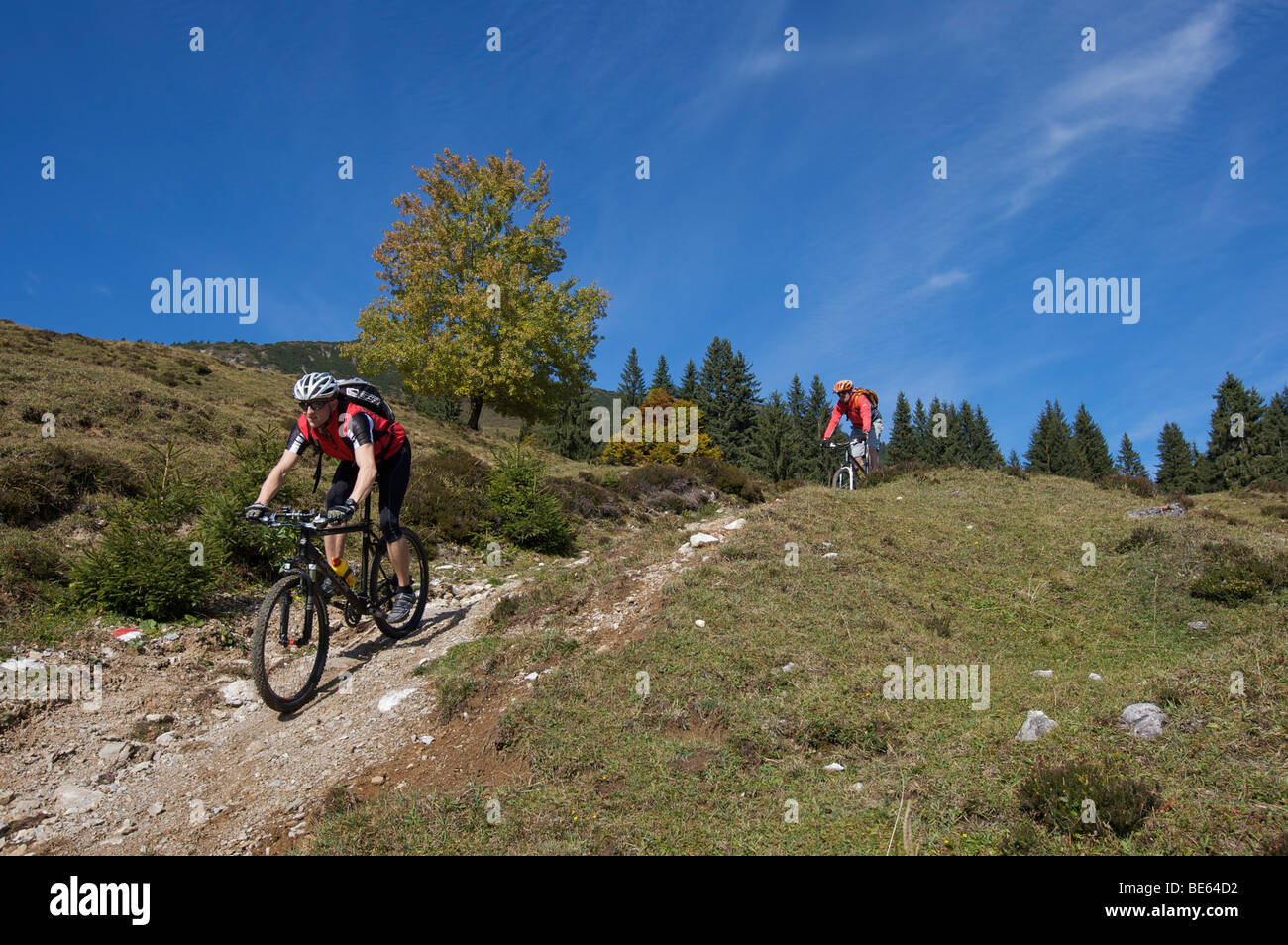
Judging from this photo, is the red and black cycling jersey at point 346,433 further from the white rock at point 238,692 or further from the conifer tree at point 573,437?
the conifer tree at point 573,437

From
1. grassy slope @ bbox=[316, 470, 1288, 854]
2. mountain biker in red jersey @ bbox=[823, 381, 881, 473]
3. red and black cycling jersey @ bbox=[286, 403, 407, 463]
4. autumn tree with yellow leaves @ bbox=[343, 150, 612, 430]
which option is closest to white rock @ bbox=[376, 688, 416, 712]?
grassy slope @ bbox=[316, 470, 1288, 854]

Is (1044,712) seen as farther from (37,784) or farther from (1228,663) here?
(37,784)

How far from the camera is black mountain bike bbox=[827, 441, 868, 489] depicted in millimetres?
15555

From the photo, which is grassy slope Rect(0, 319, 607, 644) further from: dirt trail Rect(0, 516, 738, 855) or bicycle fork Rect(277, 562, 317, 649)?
bicycle fork Rect(277, 562, 317, 649)

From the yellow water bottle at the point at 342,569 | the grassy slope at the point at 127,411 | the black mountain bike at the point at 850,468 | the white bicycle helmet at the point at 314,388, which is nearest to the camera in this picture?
the white bicycle helmet at the point at 314,388

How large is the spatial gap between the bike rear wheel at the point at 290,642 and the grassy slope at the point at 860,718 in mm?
1294

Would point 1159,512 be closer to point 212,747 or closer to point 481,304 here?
point 212,747

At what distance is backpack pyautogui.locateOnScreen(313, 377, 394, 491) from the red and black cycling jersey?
6 centimetres

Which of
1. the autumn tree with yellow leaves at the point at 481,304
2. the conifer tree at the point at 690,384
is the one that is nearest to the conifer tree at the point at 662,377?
the conifer tree at the point at 690,384

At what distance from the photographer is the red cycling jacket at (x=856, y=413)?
570 inches

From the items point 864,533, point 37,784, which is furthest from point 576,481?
point 37,784
